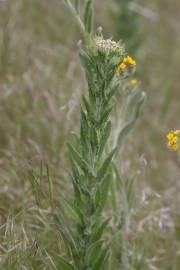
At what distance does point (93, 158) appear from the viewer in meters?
2.04

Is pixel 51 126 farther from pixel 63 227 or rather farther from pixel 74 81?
pixel 63 227

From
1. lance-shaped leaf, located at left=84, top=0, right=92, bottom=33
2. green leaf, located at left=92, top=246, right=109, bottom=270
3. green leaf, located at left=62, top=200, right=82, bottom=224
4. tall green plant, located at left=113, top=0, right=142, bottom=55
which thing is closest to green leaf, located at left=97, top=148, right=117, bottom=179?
green leaf, located at left=62, top=200, right=82, bottom=224

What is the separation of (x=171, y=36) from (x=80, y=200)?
409cm

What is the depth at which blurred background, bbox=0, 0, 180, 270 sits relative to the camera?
7.90ft

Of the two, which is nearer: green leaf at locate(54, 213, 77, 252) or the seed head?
the seed head


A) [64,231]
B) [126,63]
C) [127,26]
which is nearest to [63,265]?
[64,231]

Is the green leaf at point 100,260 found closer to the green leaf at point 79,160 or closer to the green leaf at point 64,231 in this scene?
the green leaf at point 64,231

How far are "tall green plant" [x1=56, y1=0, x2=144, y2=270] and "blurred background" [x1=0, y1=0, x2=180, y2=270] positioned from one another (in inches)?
4.1

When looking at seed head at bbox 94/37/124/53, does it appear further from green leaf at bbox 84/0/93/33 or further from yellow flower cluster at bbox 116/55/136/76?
green leaf at bbox 84/0/93/33

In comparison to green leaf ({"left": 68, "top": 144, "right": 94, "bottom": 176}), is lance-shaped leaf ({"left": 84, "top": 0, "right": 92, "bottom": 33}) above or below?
above

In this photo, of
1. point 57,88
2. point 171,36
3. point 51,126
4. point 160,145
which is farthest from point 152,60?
point 51,126

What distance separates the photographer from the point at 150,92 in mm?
4883

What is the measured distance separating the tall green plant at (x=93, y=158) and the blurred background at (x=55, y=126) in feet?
0.34

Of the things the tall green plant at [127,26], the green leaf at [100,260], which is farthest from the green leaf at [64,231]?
the tall green plant at [127,26]
